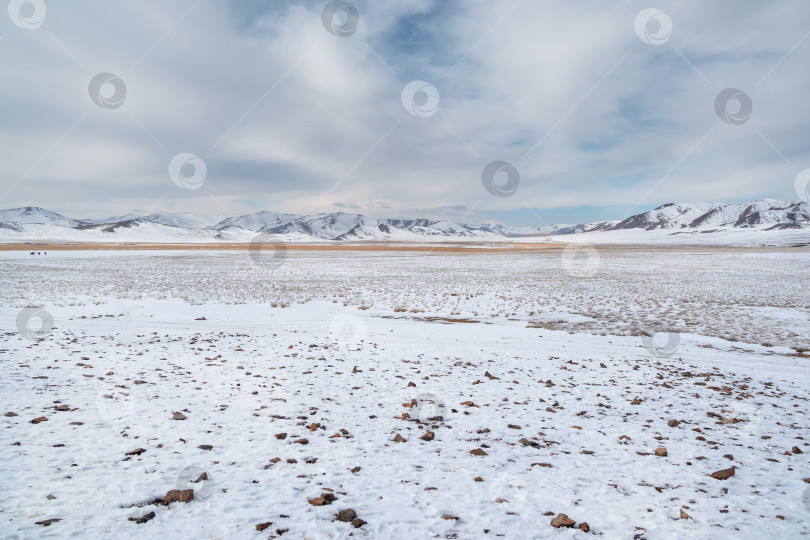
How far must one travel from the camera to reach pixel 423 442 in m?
6.84

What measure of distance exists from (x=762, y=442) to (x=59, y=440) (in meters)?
11.6

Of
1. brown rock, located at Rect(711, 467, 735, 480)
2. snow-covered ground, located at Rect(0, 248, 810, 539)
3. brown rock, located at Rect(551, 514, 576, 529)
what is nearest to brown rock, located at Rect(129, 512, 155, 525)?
snow-covered ground, located at Rect(0, 248, 810, 539)

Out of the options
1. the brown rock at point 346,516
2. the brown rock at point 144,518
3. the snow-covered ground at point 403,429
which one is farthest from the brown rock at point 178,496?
the brown rock at point 346,516

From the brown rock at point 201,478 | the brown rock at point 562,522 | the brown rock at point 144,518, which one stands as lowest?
the brown rock at point 562,522

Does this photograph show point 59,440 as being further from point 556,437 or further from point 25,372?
point 556,437

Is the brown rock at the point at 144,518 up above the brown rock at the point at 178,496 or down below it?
below

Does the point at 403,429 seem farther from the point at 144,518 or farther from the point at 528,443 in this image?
the point at 144,518

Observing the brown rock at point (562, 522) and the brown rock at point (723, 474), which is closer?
the brown rock at point (562, 522)

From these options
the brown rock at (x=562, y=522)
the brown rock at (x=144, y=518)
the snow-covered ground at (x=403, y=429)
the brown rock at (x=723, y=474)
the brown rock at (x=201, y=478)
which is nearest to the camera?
the brown rock at (x=144, y=518)

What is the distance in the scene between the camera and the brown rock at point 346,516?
15.6 feet

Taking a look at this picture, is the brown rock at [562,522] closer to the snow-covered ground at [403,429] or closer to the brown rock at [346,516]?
the snow-covered ground at [403,429]

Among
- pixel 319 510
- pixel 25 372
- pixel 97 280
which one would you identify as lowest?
pixel 319 510

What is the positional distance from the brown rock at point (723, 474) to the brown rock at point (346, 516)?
5.17 metres

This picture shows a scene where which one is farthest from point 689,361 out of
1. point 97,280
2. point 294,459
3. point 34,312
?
point 97,280
